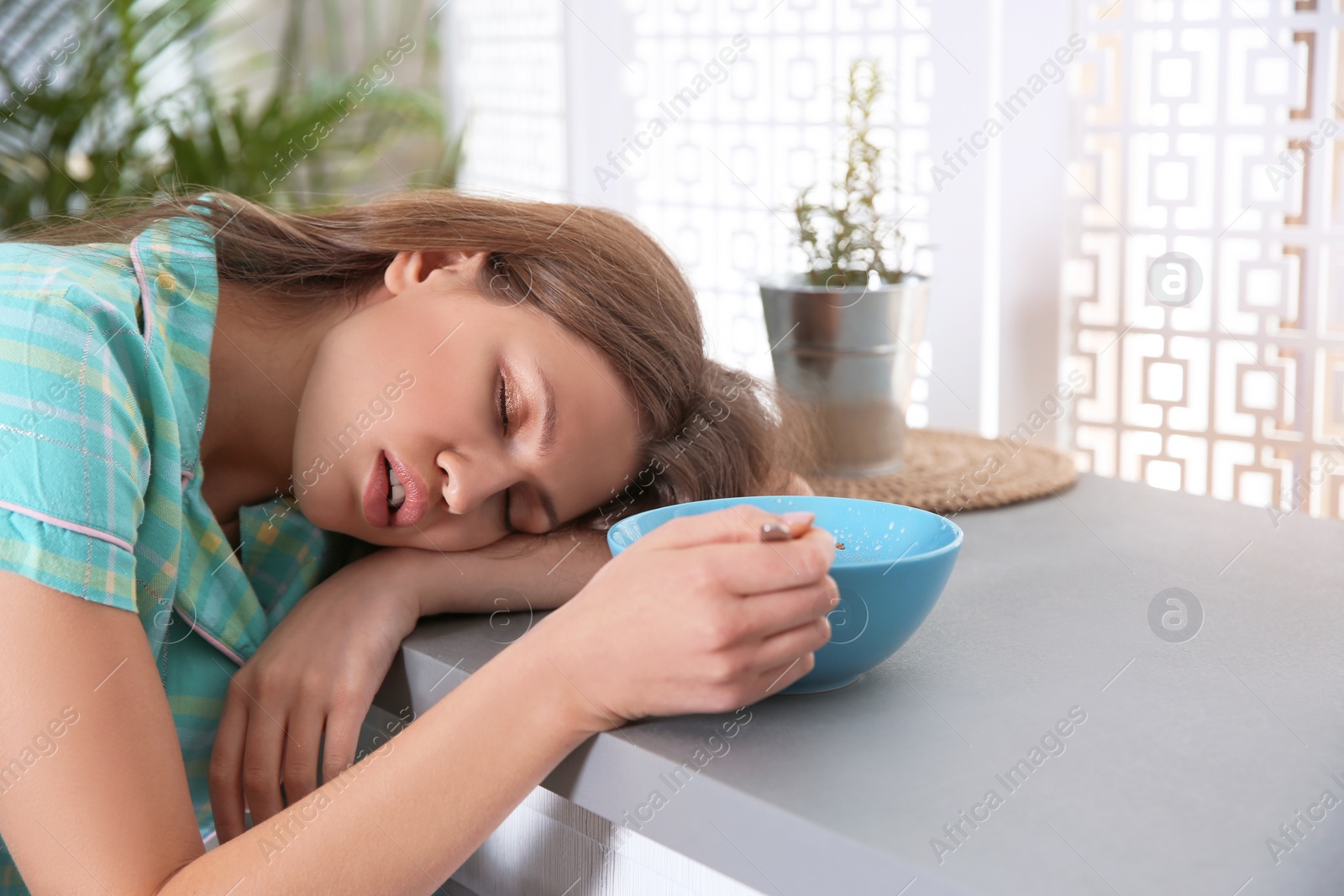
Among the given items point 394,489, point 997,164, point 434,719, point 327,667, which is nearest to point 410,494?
point 394,489

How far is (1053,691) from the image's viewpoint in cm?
66

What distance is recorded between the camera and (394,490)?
0.84m

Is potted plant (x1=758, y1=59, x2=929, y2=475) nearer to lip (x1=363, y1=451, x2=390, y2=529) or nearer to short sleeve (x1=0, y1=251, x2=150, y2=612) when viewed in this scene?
lip (x1=363, y1=451, x2=390, y2=529)

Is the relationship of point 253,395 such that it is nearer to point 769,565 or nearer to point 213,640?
point 213,640

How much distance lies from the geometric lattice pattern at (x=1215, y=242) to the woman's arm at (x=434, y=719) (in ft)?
3.30

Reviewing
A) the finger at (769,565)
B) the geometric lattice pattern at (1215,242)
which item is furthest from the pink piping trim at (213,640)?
the geometric lattice pattern at (1215,242)

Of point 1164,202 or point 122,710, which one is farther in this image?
point 1164,202

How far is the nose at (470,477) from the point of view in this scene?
809 millimetres

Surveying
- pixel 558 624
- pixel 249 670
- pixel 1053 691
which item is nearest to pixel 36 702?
pixel 249 670

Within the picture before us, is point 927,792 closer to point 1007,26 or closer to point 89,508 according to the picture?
point 89,508

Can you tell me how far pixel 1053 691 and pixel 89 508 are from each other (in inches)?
22.5

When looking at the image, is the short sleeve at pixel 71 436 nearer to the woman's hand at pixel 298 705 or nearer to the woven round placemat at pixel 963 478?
the woman's hand at pixel 298 705

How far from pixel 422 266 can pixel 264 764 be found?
17.0 inches

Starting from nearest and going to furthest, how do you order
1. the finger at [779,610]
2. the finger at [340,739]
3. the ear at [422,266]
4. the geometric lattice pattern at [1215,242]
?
the finger at [779,610] → the finger at [340,739] → the ear at [422,266] → the geometric lattice pattern at [1215,242]
